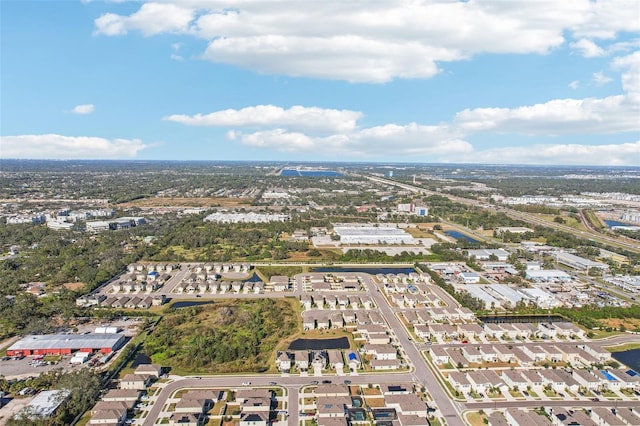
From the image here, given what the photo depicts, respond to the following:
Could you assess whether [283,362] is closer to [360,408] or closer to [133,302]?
[360,408]

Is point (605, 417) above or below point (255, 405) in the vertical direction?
below

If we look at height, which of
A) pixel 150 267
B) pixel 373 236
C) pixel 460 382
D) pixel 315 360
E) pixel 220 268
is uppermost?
pixel 373 236

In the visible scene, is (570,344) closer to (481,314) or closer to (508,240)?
(481,314)

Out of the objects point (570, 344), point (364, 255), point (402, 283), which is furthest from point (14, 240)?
point (570, 344)

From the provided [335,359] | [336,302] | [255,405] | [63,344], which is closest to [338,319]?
[336,302]

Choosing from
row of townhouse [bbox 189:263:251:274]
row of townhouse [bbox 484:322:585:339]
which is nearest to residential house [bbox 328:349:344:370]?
row of townhouse [bbox 484:322:585:339]

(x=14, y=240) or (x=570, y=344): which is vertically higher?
(x=14, y=240)

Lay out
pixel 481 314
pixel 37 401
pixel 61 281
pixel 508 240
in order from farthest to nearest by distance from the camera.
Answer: pixel 508 240 → pixel 61 281 → pixel 481 314 → pixel 37 401
